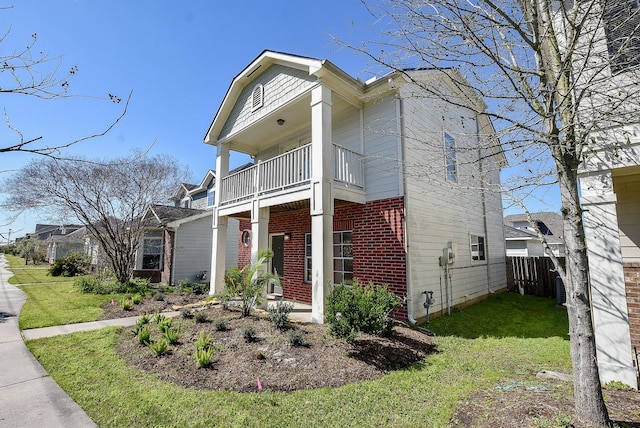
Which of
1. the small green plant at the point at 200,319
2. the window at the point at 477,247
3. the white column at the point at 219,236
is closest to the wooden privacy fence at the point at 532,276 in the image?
the window at the point at 477,247

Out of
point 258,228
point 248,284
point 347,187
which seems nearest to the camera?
point 248,284

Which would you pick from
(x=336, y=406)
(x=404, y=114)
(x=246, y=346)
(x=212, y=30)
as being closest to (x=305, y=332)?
(x=246, y=346)

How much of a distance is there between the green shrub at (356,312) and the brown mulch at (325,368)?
29cm

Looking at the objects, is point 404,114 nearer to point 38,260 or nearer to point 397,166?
point 397,166

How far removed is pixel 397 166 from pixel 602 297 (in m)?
4.81

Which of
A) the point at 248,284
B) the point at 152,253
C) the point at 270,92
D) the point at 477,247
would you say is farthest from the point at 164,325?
the point at 152,253

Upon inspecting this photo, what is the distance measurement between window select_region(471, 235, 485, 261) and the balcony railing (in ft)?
18.7

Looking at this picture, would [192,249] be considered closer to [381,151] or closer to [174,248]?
[174,248]

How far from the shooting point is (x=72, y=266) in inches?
785

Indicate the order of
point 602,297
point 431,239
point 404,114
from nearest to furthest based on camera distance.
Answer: point 602,297, point 404,114, point 431,239

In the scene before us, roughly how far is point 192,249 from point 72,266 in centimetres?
922

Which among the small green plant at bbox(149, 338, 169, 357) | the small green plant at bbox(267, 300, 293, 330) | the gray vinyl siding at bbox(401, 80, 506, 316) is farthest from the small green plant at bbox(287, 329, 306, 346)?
the gray vinyl siding at bbox(401, 80, 506, 316)

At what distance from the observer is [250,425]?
3314 mm

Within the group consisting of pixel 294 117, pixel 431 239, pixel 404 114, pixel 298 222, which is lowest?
pixel 431 239
